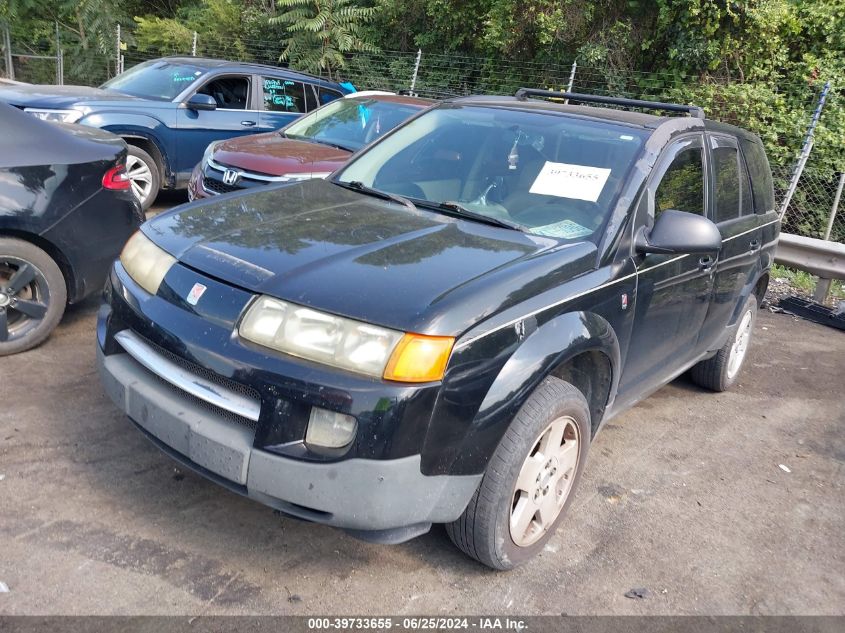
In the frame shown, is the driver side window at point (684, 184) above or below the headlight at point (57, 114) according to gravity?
above

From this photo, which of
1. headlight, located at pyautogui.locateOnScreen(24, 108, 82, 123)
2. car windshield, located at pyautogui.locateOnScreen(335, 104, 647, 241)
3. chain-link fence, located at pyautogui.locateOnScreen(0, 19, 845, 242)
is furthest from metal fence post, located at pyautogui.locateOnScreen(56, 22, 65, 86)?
car windshield, located at pyautogui.locateOnScreen(335, 104, 647, 241)

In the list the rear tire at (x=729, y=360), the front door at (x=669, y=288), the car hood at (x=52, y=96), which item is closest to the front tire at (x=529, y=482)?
the front door at (x=669, y=288)

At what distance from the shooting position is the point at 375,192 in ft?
12.5

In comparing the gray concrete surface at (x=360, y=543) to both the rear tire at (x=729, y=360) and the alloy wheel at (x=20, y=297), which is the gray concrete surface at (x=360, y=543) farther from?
the rear tire at (x=729, y=360)

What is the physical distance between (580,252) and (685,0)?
32.9 ft

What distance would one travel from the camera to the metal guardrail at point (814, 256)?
7453 mm

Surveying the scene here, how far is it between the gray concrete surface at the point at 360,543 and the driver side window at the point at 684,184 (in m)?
1.42

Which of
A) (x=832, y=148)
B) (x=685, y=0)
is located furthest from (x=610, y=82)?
(x=832, y=148)

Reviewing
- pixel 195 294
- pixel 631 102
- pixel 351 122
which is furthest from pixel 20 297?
pixel 351 122

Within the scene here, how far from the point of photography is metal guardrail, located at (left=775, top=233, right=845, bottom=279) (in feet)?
24.5

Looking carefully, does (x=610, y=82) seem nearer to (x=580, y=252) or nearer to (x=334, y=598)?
(x=580, y=252)

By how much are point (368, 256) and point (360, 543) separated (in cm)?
121

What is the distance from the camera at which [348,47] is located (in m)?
15.8

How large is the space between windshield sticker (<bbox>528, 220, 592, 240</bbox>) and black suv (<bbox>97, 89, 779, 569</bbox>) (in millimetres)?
12
